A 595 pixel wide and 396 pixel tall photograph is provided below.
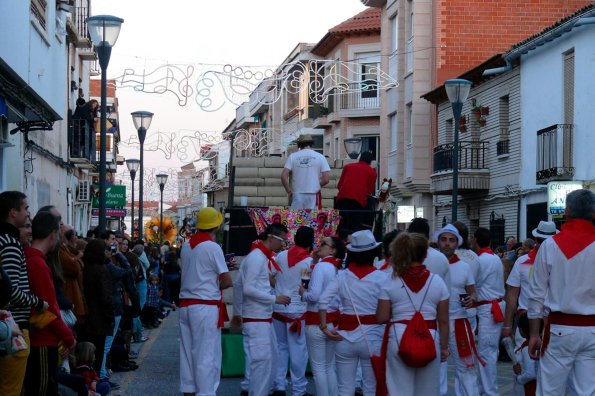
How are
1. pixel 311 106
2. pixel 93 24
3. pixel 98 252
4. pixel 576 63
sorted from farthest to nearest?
pixel 311 106 < pixel 576 63 < pixel 93 24 < pixel 98 252

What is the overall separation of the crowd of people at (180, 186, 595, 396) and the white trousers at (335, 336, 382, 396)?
1 cm

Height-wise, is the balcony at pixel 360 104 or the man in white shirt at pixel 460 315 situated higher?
the balcony at pixel 360 104

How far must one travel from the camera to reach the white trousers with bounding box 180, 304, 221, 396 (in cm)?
1144

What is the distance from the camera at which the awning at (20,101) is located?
15.4 m

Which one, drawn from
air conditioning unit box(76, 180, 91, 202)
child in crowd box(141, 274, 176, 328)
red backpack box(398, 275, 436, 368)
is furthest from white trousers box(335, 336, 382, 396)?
air conditioning unit box(76, 180, 91, 202)

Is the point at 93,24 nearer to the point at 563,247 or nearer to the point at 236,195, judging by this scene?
the point at 236,195

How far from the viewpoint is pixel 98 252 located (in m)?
13.5

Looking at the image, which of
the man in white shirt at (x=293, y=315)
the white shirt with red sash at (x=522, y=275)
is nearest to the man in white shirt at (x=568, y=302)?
the white shirt with red sash at (x=522, y=275)

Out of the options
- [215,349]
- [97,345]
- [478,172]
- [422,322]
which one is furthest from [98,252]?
[478,172]

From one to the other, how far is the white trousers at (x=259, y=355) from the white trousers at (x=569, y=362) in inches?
162

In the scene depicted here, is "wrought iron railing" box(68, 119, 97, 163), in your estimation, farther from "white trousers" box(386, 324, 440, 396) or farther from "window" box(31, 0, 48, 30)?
"white trousers" box(386, 324, 440, 396)

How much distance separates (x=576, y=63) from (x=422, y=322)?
18661 millimetres

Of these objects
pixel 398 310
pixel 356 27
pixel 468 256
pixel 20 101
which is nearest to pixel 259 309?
pixel 468 256

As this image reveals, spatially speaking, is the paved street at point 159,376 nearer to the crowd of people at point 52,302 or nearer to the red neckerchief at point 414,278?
the crowd of people at point 52,302
